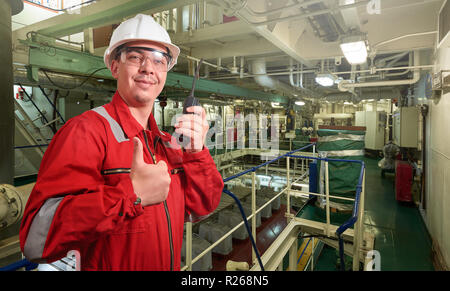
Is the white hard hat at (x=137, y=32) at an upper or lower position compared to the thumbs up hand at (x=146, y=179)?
upper

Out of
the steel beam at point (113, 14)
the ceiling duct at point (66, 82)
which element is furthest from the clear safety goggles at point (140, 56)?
the ceiling duct at point (66, 82)

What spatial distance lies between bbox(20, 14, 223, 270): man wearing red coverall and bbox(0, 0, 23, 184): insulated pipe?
222cm

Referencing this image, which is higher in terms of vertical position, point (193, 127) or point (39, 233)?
point (193, 127)

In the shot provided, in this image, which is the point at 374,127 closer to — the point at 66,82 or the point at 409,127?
the point at 409,127

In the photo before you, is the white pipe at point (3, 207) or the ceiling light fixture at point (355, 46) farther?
the ceiling light fixture at point (355, 46)

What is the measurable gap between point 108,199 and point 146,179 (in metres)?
0.12

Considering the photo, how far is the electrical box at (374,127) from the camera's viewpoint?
35.5 ft

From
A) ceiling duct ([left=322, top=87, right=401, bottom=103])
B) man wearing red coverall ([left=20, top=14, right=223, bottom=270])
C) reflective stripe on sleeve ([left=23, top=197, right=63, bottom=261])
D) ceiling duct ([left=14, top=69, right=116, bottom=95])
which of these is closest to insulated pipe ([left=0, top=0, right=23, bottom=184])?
ceiling duct ([left=14, top=69, right=116, bottom=95])

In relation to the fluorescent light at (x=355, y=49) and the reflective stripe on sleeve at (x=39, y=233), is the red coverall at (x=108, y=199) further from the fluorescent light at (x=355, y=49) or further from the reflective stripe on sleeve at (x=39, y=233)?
the fluorescent light at (x=355, y=49)

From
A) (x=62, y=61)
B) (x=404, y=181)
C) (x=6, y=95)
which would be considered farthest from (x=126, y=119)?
(x=404, y=181)

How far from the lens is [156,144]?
103 cm

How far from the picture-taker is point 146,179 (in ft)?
2.49

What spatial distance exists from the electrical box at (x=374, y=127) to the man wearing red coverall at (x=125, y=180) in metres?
11.9
